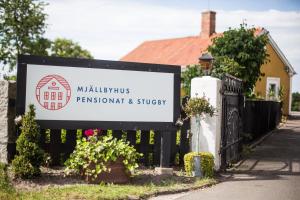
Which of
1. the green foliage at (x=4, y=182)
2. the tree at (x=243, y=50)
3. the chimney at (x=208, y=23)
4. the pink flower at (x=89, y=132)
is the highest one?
the chimney at (x=208, y=23)

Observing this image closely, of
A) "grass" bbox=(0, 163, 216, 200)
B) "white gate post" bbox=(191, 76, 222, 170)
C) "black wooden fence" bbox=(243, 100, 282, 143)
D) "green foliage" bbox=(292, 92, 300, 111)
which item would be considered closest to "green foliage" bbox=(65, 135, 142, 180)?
"grass" bbox=(0, 163, 216, 200)

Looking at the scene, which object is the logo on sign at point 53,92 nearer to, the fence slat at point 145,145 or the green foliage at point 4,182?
the green foliage at point 4,182

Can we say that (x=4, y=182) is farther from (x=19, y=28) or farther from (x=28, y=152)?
(x=19, y=28)

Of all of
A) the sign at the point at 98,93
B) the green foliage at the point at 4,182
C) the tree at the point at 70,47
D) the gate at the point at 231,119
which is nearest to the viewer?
the green foliage at the point at 4,182

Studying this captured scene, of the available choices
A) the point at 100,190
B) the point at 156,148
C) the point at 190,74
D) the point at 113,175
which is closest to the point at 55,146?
the point at 113,175

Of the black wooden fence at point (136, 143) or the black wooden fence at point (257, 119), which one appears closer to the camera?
the black wooden fence at point (136, 143)

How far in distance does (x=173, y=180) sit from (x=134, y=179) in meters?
0.72

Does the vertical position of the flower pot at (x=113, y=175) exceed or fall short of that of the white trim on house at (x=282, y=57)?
it falls short

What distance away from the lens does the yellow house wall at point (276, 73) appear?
33.9 metres

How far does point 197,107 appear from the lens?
9148 millimetres

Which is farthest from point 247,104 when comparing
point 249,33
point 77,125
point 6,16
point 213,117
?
point 6,16

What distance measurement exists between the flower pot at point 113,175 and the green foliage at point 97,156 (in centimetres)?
7

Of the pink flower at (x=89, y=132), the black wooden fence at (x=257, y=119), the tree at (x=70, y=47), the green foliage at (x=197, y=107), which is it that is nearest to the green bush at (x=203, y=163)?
the green foliage at (x=197, y=107)

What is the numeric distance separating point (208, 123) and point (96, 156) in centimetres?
282
